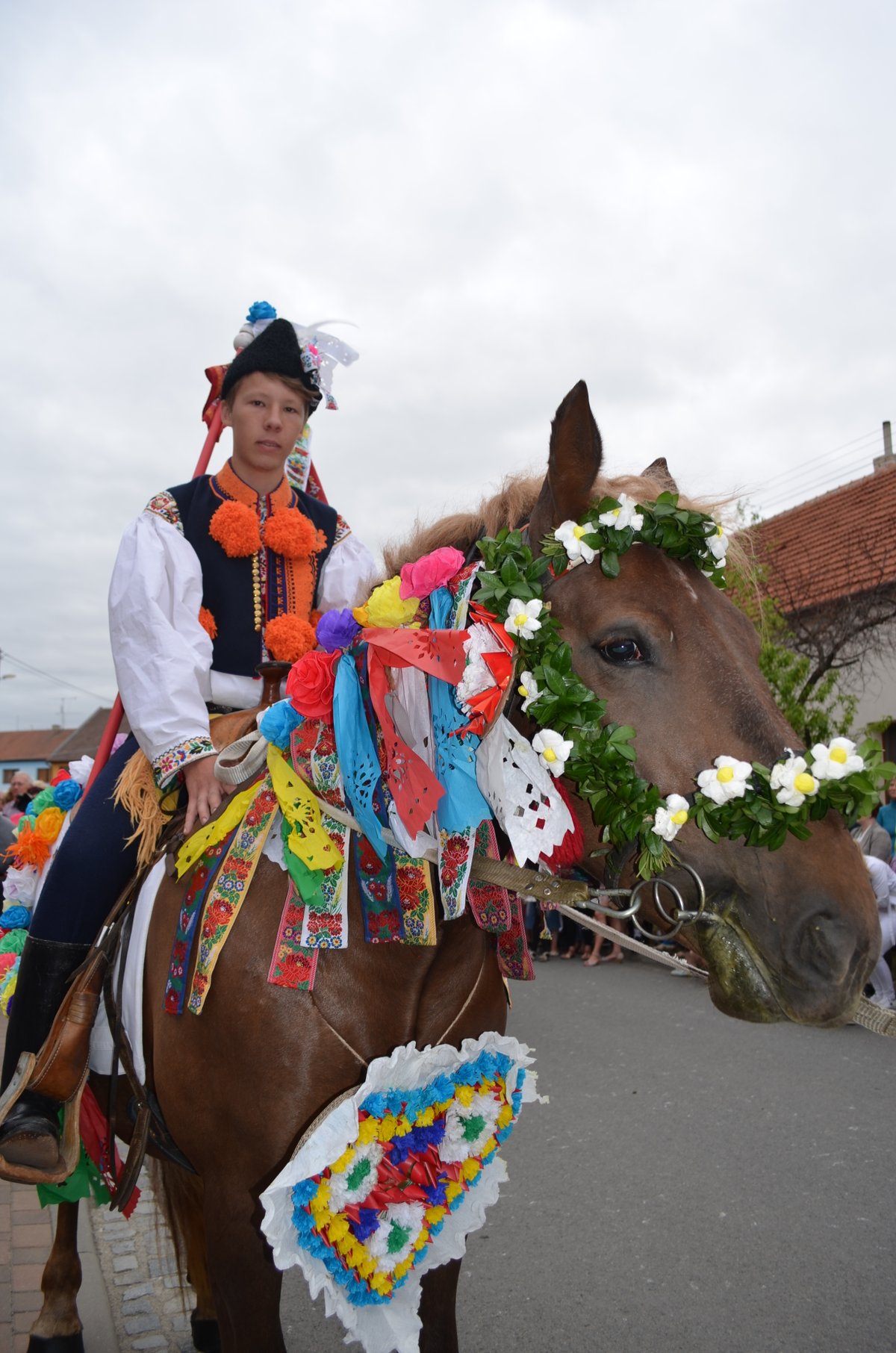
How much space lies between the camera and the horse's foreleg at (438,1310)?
7.82 ft

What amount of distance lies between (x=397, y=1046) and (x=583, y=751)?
0.82 metres

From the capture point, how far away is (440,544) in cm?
234

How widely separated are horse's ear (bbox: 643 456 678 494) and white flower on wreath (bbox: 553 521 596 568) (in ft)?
1.64

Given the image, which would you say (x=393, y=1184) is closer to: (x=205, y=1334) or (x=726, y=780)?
(x=726, y=780)

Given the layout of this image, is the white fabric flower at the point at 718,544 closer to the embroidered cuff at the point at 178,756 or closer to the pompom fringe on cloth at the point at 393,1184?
the pompom fringe on cloth at the point at 393,1184

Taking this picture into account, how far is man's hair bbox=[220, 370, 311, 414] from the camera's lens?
3.04 metres

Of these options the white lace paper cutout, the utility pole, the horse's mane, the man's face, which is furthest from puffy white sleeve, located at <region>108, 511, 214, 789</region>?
the utility pole

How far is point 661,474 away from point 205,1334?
3318 mm

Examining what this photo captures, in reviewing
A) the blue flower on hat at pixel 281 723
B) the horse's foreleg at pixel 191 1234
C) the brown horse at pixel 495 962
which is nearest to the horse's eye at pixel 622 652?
the brown horse at pixel 495 962

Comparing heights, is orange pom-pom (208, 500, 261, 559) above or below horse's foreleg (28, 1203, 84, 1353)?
above

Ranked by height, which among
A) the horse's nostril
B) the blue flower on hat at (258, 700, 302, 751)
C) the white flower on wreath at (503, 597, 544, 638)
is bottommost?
the horse's nostril

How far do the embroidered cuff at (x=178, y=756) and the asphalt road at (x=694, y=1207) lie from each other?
2.45 meters

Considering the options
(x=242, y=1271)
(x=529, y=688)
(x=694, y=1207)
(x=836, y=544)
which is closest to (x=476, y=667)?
(x=529, y=688)

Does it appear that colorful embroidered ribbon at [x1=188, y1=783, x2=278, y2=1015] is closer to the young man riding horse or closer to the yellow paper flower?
the young man riding horse
